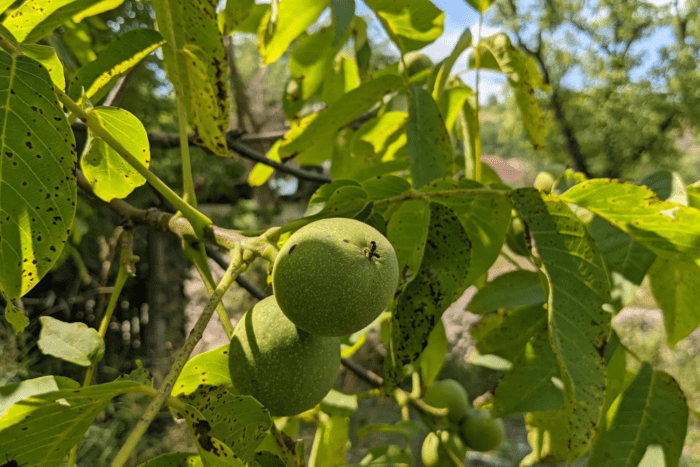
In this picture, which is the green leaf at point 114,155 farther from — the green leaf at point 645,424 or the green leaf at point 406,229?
the green leaf at point 645,424

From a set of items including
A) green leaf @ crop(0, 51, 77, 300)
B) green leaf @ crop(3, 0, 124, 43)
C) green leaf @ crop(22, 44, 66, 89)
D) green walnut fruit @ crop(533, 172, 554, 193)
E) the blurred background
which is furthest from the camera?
the blurred background

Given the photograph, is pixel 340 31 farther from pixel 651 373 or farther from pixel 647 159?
pixel 647 159

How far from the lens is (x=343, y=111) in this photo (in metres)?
1.22

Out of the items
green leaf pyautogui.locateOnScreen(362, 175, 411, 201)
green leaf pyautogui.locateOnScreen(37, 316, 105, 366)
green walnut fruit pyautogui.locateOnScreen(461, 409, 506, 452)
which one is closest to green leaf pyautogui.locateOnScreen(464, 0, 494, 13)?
green leaf pyautogui.locateOnScreen(362, 175, 411, 201)

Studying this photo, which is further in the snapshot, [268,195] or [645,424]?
[268,195]

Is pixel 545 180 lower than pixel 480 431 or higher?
higher

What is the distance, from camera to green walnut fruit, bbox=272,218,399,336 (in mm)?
676

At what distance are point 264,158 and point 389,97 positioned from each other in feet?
1.43

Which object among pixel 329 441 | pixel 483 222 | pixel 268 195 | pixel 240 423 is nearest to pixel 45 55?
pixel 240 423

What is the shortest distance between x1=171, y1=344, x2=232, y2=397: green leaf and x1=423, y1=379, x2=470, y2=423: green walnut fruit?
39.9 inches

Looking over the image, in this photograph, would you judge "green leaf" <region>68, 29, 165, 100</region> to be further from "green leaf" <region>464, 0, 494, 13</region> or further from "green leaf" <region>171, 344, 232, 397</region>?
"green leaf" <region>464, 0, 494, 13</region>

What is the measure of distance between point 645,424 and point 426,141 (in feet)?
2.25

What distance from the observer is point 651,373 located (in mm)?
1033

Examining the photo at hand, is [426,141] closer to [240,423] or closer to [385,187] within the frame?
[385,187]
